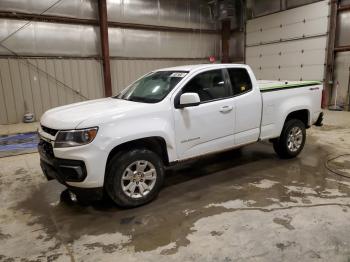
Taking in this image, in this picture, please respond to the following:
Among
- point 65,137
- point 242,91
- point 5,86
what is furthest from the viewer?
point 5,86

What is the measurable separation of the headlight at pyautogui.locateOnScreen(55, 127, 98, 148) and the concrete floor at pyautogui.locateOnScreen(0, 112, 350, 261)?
2.95ft

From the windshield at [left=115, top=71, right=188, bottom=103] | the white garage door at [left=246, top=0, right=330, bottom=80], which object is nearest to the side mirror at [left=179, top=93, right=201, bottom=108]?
the windshield at [left=115, top=71, right=188, bottom=103]

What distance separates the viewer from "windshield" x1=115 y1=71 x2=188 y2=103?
361cm

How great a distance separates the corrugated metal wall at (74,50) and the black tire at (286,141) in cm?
833

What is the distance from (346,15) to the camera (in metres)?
9.93

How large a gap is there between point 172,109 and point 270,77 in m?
10.5

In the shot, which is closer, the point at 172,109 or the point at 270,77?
the point at 172,109

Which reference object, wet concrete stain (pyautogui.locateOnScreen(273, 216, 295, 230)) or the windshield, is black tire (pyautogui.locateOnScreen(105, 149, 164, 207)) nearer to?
the windshield

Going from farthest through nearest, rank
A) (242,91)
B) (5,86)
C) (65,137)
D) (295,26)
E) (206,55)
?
(206,55)
(295,26)
(5,86)
(242,91)
(65,137)

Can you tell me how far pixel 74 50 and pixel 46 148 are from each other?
8.45 meters

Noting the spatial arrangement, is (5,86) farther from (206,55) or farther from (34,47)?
(206,55)

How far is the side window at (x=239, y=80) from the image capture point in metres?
4.10

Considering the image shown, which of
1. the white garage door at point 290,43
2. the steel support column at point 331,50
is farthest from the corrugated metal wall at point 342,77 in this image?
the white garage door at point 290,43

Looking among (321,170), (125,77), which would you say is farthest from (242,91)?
(125,77)
